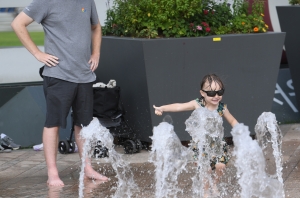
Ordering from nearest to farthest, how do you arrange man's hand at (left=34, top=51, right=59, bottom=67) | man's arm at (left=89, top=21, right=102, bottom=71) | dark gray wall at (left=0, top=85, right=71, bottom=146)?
man's hand at (left=34, top=51, right=59, bottom=67) → man's arm at (left=89, top=21, right=102, bottom=71) → dark gray wall at (left=0, top=85, right=71, bottom=146)

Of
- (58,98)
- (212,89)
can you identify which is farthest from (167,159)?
(58,98)

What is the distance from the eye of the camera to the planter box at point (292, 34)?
8.48 meters

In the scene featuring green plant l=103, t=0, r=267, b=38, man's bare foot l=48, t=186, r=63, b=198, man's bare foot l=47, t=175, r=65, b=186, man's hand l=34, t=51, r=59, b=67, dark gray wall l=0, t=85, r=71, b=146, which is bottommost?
man's bare foot l=48, t=186, r=63, b=198

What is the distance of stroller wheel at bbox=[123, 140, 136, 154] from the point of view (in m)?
7.14

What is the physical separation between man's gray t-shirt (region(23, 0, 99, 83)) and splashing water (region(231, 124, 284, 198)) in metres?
1.63

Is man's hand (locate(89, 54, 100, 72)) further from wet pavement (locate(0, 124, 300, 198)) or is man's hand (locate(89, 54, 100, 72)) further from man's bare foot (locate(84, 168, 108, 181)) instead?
wet pavement (locate(0, 124, 300, 198))

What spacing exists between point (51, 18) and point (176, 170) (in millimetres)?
1720

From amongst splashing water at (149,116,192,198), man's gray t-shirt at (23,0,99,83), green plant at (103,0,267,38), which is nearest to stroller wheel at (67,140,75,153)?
green plant at (103,0,267,38)

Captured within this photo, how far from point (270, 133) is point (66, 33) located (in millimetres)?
2368

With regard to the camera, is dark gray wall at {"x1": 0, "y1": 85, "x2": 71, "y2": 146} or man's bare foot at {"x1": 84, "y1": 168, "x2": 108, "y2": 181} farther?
dark gray wall at {"x1": 0, "y1": 85, "x2": 71, "y2": 146}

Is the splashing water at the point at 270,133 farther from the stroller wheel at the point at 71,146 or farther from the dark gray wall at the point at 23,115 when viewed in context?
the dark gray wall at the point at 23,115

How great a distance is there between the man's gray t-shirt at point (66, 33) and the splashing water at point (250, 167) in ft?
5.34

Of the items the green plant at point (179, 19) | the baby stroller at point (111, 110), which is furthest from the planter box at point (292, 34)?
the baby stroller at point (111, 110)

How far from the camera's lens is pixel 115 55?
24.0 ft
